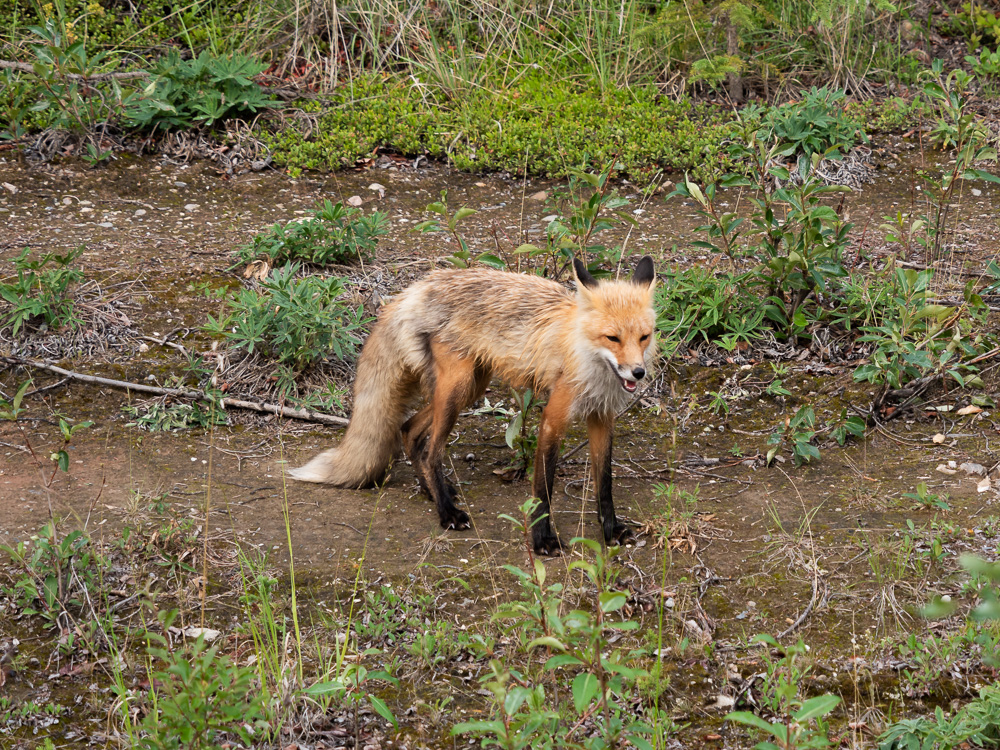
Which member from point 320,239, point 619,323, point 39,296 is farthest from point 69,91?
point 619,323

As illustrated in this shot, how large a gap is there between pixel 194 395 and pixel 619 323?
9.04ft

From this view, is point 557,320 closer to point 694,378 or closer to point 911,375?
point 694,378

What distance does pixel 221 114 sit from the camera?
8.20 metres

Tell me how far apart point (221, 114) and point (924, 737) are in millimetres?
7287

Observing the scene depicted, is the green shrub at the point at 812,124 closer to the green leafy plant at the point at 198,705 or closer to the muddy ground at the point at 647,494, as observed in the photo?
the muddy ground at the point at 647,494

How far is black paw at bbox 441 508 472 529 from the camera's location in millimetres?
4711

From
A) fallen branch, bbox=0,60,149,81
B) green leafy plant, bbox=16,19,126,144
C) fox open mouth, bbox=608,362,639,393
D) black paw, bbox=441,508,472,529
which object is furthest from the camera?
fallen branch, bbox=0,60,149,81

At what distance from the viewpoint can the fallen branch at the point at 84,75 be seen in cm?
798

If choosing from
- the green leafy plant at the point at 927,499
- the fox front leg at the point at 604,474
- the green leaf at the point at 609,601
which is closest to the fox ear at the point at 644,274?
the fox front leg at the point at 604,474

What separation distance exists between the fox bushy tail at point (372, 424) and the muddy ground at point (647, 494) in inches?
4.5

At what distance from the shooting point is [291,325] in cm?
571

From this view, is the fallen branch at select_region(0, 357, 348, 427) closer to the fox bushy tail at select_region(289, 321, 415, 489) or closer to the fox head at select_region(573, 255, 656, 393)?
the fox bushy tail at select_region(289, 321, 415, 489)

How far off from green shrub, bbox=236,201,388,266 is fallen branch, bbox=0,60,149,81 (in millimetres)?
2788

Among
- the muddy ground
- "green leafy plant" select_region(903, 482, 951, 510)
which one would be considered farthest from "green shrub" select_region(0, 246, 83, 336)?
"green leafy plant" select_region(903, 482, 951, 510)
